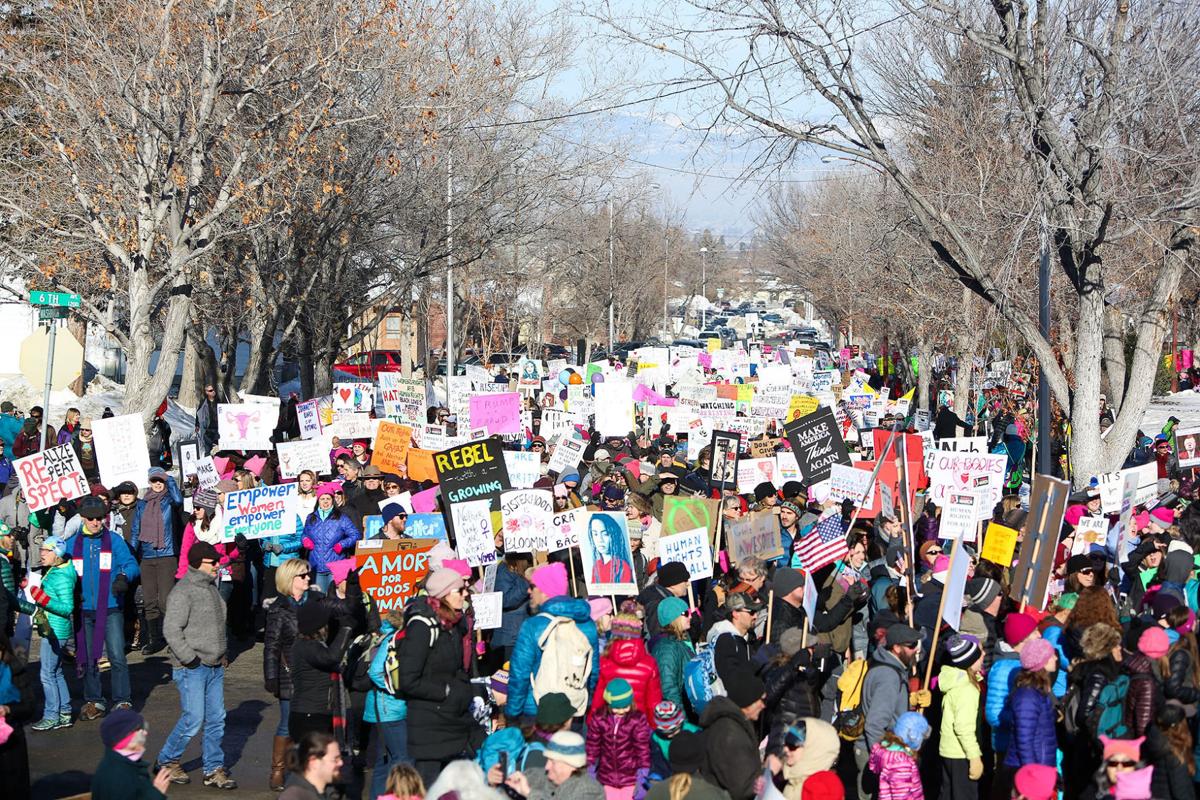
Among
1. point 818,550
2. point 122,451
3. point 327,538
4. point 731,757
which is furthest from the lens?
point 122,451

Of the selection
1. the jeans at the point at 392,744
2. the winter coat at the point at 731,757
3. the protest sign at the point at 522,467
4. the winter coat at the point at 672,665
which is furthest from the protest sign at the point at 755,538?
the winter coat at the point at 731,757

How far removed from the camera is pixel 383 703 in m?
8.27

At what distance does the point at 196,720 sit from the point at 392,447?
8056mm

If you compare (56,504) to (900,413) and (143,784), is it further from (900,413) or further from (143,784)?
(900,413)

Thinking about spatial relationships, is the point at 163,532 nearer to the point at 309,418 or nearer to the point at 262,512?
the point at 262,512

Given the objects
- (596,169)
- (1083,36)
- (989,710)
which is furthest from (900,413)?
(989,710)

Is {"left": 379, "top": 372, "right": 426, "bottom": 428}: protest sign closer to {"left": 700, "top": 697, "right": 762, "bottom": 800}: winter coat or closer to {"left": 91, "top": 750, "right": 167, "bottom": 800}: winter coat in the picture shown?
{"left": 700, "top": 697, "right": 762, "bottom": 800}: winter coat

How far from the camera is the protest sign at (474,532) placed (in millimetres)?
11516

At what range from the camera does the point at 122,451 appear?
1521 cm

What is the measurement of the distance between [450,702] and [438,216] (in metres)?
21.1

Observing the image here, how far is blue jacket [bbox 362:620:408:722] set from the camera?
809cm

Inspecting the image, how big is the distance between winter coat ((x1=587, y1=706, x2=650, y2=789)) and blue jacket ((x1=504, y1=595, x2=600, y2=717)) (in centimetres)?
85

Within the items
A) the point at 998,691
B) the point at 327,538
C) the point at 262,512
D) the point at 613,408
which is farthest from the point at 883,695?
the point at 613,408

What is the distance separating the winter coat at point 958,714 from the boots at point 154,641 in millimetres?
7617
